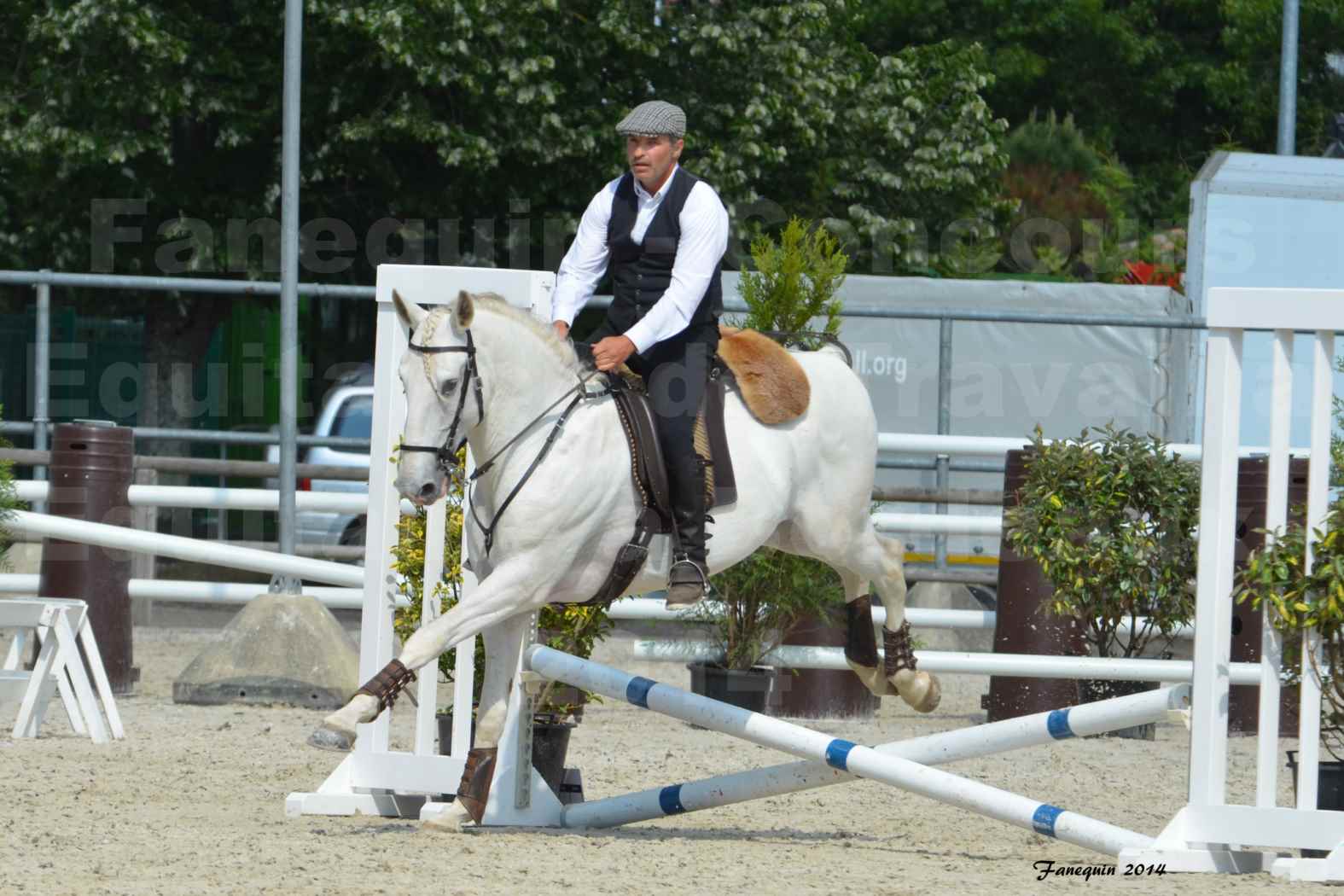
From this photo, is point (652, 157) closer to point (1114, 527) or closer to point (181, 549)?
point (1114, 527)

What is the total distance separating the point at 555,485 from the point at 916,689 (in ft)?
5.34

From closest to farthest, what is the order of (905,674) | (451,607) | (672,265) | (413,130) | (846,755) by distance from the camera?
(846,755) < (672,265) < (451,607) < (905,674) < (413,130)

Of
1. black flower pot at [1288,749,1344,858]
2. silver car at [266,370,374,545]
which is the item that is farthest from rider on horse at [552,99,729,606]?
silver car at [266,370,374,545]

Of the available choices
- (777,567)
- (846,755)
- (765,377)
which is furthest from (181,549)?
(846,755)

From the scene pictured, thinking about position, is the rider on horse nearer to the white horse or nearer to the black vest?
the black vest

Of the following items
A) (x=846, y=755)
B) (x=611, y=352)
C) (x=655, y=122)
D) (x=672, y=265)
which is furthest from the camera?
(x=672, y=265)

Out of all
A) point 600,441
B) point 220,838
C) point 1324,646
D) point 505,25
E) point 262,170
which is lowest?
point 220,838

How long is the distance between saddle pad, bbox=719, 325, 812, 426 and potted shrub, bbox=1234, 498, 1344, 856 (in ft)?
5.17

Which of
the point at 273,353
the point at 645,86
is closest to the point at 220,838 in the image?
the point at 273,353

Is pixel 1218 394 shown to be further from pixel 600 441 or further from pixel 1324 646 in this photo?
pixel 600 441

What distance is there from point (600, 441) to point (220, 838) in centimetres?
155

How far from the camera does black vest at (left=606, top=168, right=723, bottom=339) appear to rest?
5609mm

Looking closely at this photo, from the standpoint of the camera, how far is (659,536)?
552 centimetres

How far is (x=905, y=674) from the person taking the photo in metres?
6.15
